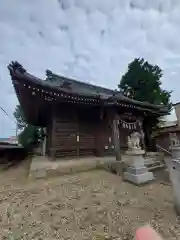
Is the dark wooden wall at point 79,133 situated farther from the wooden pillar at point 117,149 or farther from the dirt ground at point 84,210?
the dirt ground at point 84,210

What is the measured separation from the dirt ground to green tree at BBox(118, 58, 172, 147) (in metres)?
10.7

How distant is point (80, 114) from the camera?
7.49m

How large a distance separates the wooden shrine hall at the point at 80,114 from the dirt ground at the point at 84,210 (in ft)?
7.88

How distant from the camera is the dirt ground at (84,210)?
2.39 m

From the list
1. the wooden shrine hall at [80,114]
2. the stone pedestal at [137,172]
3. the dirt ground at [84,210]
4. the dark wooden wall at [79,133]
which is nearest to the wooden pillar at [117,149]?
the wooden shrine hall at [80,114]

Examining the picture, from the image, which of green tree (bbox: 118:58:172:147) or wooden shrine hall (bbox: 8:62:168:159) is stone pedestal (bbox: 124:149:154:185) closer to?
wooden shrine hall (bbox: 8:62:168:159)

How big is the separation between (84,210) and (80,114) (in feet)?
16.3

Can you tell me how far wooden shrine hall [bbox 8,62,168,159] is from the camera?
569 cm

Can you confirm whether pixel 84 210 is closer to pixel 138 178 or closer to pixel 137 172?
pixel 138 178

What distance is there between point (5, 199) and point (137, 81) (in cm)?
1411

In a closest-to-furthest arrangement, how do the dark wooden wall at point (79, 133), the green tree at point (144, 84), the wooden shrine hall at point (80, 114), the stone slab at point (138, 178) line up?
the stone slab at point (138, 178)
the wooden shrine hall at point (80, 114)
the dark wooden wall at point (79, 133)
the green tree at point (144, 84)

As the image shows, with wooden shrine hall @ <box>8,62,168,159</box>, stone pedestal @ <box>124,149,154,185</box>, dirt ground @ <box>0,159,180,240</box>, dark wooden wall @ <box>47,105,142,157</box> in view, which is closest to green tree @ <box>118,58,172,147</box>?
wooden shrine hall @ <box>8,62,168,159</box>

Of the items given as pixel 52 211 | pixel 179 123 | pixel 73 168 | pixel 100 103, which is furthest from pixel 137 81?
pixel 52 211

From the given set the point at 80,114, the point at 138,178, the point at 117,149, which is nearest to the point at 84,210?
the point at 138,178
